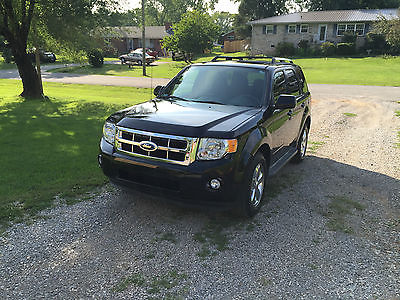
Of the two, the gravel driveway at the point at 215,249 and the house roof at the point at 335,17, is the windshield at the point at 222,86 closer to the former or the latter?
the gravel driveway at the point at 215,249

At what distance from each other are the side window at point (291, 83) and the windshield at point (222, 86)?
0.80 meters

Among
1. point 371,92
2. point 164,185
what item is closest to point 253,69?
point 164,185

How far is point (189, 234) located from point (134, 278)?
932mm

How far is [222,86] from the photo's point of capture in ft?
16.6

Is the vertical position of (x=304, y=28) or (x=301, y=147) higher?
(x=304, y=28)

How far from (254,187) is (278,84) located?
1798mm

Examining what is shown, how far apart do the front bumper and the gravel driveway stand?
0.79ft

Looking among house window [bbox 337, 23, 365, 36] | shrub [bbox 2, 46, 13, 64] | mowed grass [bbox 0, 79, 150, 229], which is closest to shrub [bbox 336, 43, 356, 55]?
house window [bbox 337, 23, 365, 36]

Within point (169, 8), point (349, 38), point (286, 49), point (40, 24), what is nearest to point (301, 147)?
point (40, 24)

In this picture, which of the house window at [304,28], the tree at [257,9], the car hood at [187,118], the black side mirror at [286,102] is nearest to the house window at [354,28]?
the house window at [304,28]

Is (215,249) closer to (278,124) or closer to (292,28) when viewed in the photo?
(278,124)

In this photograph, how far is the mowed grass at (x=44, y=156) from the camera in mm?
4785

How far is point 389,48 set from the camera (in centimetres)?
3841

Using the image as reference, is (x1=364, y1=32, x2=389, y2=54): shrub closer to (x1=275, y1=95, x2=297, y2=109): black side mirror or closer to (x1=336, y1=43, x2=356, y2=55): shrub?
(x1=336, y1=43, x2=356, y2=55): shrub
